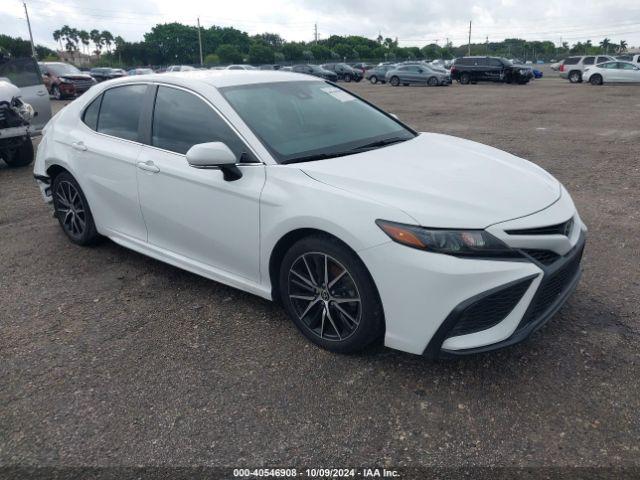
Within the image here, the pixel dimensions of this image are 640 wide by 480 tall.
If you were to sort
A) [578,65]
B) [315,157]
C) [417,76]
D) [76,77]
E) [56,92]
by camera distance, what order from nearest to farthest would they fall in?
[315,157] < [76,77] < [56,92] < [417,76] < [578,65]

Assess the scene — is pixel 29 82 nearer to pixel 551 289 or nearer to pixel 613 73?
pixel 551 289

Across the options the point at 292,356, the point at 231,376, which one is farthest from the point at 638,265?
the point at 231,376

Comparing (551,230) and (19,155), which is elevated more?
(551,230)

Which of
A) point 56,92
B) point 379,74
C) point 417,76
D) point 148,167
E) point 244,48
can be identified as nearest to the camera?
point 148,167

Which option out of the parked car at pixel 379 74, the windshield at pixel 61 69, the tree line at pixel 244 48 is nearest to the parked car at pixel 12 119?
the windshield at pixel 61 69

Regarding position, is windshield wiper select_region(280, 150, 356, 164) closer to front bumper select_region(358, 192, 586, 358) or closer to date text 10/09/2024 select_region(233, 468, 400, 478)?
front bumper select_region(358, 192, 586, 358)

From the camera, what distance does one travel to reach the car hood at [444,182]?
106 inches

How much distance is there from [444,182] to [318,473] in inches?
64.0

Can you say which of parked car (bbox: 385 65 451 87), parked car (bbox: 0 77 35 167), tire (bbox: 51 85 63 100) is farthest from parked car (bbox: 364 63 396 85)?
parked car (bbox: 0 77 35 167)

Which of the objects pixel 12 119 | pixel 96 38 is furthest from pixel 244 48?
pixel 12 119

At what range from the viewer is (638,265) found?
4277 mm

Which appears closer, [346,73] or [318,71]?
[318,71]

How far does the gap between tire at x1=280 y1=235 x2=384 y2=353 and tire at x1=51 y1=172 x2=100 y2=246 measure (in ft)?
7.64

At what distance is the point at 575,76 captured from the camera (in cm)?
3284
